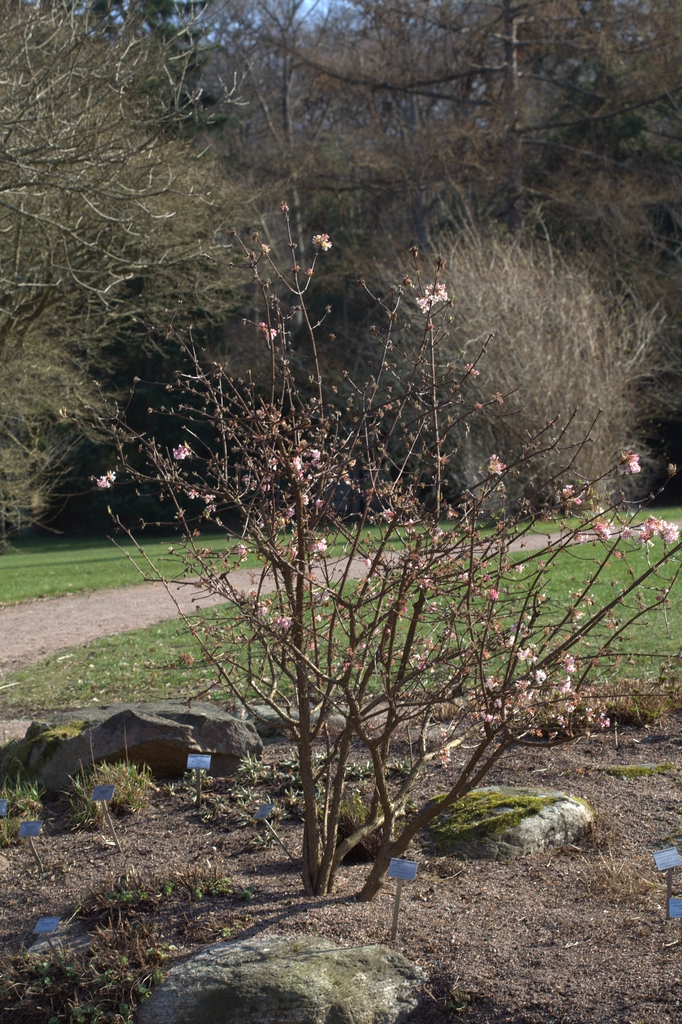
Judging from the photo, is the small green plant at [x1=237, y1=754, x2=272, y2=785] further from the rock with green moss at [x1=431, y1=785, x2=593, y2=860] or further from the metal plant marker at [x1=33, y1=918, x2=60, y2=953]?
the metal plant marker at [x1=33, y1=918, x2=60, y2=953]

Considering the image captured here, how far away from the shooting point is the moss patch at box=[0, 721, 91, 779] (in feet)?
15.7

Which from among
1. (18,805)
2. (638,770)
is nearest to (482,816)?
(638,770)

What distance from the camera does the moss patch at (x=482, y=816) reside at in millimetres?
3617

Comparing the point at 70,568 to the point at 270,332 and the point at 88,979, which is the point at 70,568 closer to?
the point at 88,979

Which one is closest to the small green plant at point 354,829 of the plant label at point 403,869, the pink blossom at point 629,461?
the plant label at point 403,869

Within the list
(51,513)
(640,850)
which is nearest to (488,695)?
(640,850)

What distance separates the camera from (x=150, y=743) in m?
4.59

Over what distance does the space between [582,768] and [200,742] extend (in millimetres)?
1798

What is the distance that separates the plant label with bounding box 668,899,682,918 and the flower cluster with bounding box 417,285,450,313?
189cm

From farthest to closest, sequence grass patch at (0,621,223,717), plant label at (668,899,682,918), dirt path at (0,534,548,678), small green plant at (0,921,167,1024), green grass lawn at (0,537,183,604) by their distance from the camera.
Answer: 1. green grass lawn at (0,537,183,604)
2. dirt path at (0,534,548,678)
3. grass patch at (0,621,223,717)
4. small green plant at (0,921,167,1024)
5. plant label at (668,899,682,918)

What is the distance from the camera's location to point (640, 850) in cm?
345

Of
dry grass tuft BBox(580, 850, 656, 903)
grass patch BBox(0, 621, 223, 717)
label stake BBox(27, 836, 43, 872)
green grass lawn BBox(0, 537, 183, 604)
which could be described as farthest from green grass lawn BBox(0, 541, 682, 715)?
dry grass tuft BBox(580, 850, 656, 903)

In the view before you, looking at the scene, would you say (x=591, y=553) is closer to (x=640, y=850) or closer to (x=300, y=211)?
(x=640, y=850)

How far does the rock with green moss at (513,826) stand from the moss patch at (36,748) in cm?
203
